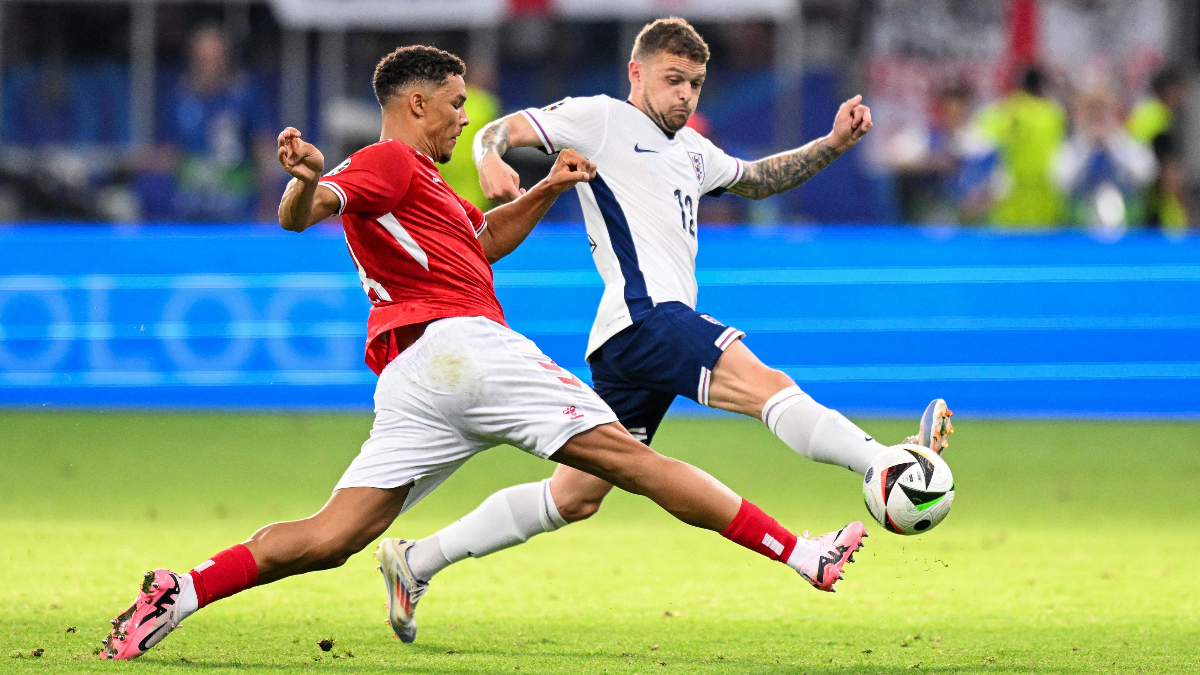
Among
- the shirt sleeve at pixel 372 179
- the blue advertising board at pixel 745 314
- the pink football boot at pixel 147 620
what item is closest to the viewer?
the shirt sleeve at pixel 372 179

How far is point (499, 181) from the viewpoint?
16.8ft

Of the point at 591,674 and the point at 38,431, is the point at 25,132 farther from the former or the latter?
the point at 591,674

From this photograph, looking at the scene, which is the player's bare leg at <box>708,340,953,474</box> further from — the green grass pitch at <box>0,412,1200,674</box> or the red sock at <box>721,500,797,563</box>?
the green grass pitch at <box>0,412,1200,674</box>

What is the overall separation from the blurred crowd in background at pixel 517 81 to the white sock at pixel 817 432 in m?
11.1

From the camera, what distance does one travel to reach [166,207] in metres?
16.9

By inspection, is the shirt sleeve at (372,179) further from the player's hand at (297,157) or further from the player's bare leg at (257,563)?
the player's bare leg at (257,563)

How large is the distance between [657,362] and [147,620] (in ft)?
6.02

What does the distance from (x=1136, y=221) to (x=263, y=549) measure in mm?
11265

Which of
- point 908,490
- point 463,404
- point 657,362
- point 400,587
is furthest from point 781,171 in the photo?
point 400,587

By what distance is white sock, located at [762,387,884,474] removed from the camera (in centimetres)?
500

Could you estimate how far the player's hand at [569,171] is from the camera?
500 cm

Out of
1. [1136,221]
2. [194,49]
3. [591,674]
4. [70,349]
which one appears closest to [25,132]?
[194,49]

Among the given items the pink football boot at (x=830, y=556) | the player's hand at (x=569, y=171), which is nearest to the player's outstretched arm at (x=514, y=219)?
the player's hand at (x=569, y=171)

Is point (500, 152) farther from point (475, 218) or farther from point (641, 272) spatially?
point (641, 272)
